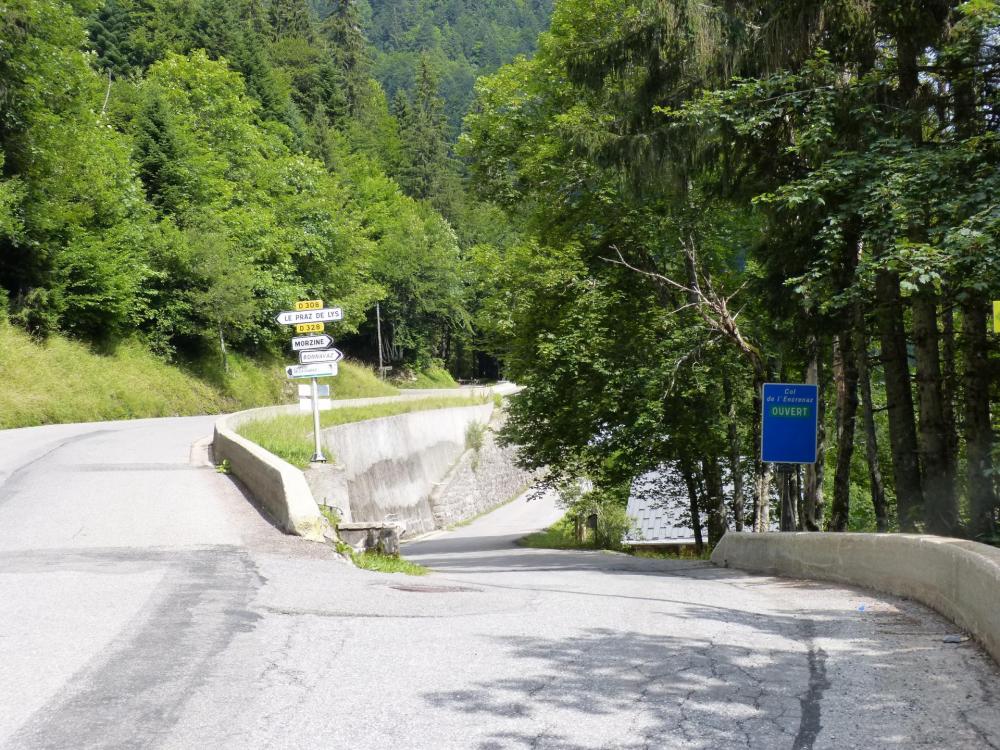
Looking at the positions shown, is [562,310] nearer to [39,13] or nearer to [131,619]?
[131,619]

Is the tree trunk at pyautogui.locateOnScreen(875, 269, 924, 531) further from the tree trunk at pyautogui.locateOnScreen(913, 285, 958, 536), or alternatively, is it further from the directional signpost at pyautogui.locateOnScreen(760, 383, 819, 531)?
the directional signpost at pyautogui.locateOnScreen(760, 383, 819, 531)

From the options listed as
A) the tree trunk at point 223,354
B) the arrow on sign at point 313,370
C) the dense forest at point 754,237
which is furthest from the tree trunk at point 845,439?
the tree trunk at point 223,354

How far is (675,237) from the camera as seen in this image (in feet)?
78.3

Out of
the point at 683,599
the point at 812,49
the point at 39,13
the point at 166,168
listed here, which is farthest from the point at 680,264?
the point at 166,168

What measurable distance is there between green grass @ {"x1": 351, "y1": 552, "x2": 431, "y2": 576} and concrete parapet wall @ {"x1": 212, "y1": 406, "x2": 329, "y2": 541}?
2.13 ft

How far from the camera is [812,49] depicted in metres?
15.5

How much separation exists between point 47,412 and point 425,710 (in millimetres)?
31825

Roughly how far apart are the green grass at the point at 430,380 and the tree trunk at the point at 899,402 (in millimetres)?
63845

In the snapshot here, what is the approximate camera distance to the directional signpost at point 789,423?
15047 millimetres

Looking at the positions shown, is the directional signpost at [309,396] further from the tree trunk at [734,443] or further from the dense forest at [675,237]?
the tree trunk at [734,443]

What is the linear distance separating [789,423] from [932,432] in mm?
1922

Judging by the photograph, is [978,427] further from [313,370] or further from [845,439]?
[313,370]

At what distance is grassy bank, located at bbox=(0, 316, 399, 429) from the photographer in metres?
33.4

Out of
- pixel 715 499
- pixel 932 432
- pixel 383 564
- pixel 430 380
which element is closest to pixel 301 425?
pixel 715 499
